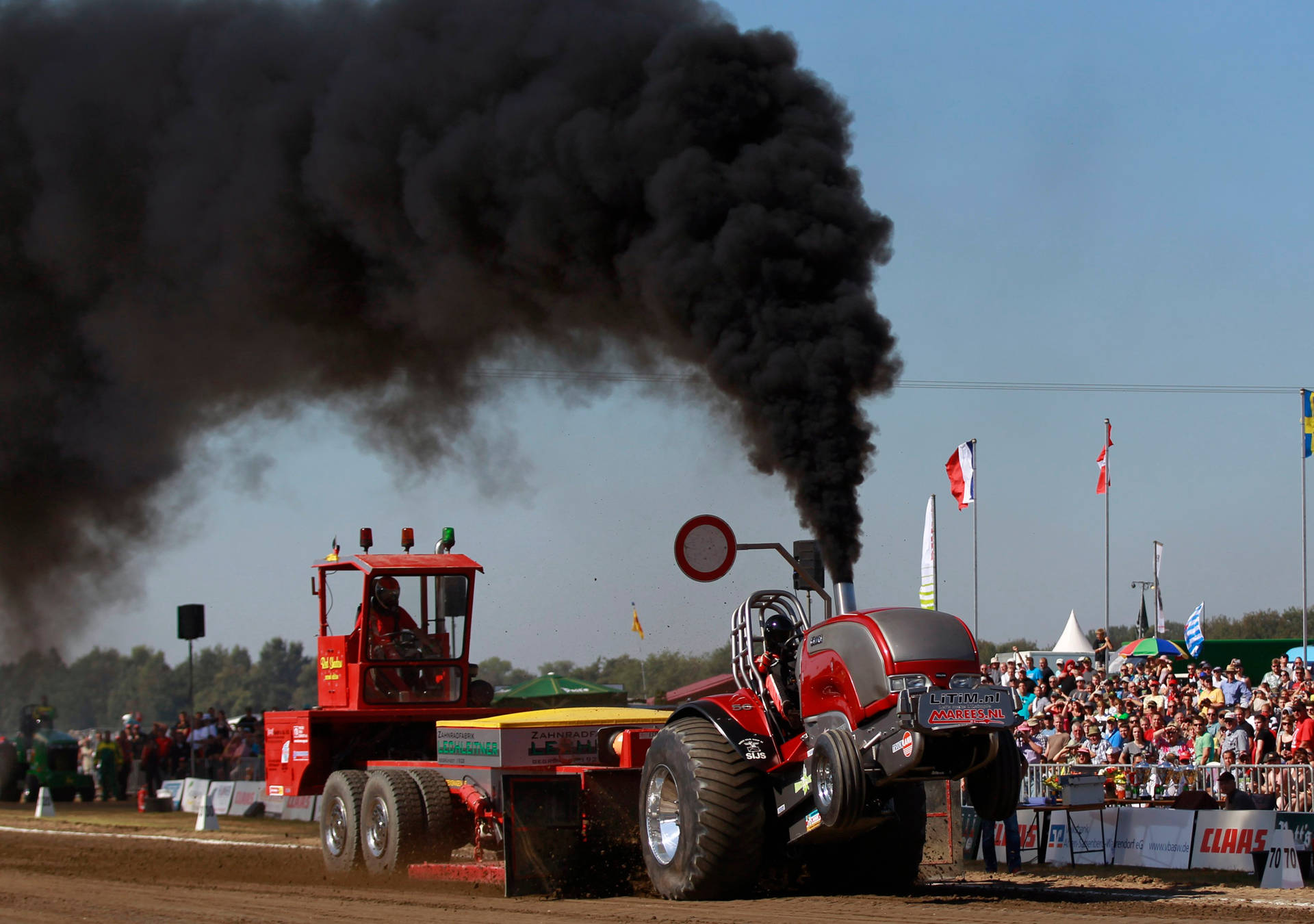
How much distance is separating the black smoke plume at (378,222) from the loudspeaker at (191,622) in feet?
13.9

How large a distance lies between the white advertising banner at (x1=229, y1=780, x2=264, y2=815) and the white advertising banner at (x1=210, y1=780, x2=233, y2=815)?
98 mm

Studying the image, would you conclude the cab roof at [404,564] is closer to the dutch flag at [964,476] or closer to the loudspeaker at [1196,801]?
the loudspeaker at [1196,801]

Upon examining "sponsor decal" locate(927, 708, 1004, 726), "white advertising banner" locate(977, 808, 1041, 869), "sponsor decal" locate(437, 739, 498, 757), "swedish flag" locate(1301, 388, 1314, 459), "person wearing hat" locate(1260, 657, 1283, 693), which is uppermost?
"swedish flag" locate(1301, 388, 1314, 459)

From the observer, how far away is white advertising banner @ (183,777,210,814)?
953 inches

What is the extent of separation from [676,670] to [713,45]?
25.9 meters

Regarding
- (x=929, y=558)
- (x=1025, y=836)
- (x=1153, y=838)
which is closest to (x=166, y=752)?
(x=929, y=558)

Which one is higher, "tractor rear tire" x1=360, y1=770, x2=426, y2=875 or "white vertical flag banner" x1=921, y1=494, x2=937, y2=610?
"white vertical flag banner" x1=921, y1=494, x2=937, y2=610

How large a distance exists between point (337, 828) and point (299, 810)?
388 inches

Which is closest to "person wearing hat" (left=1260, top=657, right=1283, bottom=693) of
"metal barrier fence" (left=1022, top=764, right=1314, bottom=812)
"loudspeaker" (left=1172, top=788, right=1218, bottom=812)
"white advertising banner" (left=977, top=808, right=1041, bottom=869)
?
"metal barrier fence" (left=1022, top=764, right=1314, bottom=812)

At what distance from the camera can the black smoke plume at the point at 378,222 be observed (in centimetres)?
1305

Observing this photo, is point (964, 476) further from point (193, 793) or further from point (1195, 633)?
point (193, 793)

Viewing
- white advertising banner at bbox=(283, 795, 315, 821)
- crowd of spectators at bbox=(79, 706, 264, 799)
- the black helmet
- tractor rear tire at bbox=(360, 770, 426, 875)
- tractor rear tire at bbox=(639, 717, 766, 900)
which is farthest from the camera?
crowd of spectators at bbox=(79, 706, 264, 799)

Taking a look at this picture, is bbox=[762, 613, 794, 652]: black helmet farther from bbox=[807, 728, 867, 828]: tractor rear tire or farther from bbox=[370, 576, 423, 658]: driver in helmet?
bbox=[370, 576, 423, 658]: driver in helmet

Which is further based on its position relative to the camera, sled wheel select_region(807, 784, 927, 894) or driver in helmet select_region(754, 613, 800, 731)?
sled wheel select_region(807, 784, 927, 894)
